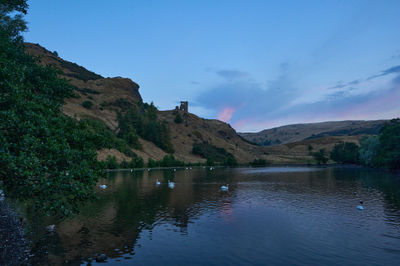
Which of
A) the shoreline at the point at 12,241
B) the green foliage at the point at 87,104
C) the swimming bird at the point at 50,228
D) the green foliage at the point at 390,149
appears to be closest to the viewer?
the shoreline at the point at 12,241

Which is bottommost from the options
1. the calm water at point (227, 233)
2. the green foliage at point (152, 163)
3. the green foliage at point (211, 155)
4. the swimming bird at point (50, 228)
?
the calm water at point (227, 233)

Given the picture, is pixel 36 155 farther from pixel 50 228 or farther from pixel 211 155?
pixel 211 155

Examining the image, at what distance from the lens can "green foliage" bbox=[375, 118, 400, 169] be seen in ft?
332

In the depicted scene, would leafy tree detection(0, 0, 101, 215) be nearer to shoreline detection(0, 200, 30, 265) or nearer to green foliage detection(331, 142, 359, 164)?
shoreline detection(0, 200, 30, 265)

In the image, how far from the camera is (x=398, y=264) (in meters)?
20.4

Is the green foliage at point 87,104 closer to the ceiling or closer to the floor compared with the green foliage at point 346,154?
closer to the ceiling

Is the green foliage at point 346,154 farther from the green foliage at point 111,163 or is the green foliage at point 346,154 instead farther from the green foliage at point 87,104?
the green foliage at point 87,104

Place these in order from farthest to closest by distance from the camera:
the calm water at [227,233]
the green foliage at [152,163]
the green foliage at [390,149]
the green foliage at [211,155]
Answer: the green foliage at [211,155]
the green foliage at [152,163]
the green foliage at [390,149]
the calm water at [227,233]

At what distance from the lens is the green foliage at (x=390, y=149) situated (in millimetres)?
101188

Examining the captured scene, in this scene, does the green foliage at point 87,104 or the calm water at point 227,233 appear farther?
the green foliage at point 87,104

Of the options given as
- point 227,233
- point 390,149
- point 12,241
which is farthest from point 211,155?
point 12,241

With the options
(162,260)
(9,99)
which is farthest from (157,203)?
(9,99)

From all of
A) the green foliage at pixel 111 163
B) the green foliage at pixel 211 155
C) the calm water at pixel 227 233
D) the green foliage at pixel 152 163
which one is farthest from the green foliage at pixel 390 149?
the green foliage at pixel 111 163

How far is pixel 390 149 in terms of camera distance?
109 m
